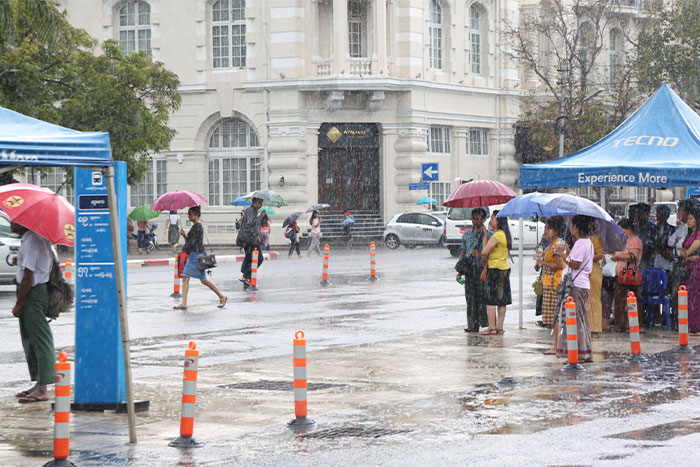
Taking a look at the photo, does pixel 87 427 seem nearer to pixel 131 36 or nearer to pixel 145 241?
pixel 145 241

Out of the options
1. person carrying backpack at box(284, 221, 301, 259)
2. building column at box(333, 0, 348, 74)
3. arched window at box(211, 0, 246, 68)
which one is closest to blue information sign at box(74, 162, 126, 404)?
person carrying backpack at box(284, 221, 301, 259)

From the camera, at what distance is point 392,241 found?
46.0 m

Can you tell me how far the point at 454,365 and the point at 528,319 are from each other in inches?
230

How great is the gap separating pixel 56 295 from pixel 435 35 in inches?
1565

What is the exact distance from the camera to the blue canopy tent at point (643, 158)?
17.4 meters

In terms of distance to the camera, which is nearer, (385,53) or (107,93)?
(107,93)

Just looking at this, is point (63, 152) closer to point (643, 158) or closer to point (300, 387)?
point (300, 387)

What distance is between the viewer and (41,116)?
36.9 m

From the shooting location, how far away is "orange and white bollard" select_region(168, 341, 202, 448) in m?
9.61

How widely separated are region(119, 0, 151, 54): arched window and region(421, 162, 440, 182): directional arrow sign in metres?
12.1

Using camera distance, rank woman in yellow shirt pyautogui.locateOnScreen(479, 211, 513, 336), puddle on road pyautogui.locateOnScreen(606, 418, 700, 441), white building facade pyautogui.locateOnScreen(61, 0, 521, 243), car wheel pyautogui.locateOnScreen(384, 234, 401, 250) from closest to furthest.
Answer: puddle on road pyautogui.locateOnScreen(606, 418, 700, 441), woman in yellow shirt pyautogui.locateOnScreen(479, 211, 513, 336), car wheel pyautogui.locateOnScreen(384, 234, 401, 250), white building facade pyautogui.locateOnScreen(61, 0, 521, 243)

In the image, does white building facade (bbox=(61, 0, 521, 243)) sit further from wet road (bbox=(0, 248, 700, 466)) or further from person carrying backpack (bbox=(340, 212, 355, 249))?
wet road (bbox=(0, 248, 700, 466))

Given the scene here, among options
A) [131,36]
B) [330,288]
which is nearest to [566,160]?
[330,288]

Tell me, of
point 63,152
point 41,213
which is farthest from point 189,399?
point 41,213
